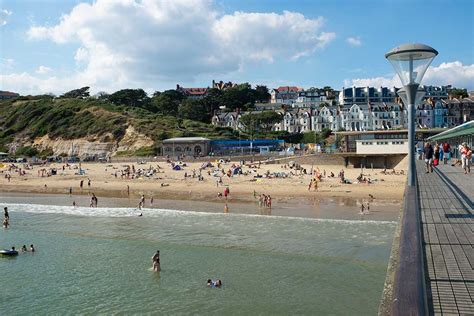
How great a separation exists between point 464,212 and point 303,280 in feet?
21.1

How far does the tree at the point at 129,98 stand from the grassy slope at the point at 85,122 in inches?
421

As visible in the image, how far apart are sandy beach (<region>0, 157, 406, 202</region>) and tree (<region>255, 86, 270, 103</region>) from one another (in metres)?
75.0

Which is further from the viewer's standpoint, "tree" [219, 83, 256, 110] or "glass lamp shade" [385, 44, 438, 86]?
"tree" [219, 83, 256, 110]

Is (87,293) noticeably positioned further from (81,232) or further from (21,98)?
(21,98)

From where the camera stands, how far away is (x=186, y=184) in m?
Answer: 39.6

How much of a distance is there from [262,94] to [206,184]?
9163 centimetres

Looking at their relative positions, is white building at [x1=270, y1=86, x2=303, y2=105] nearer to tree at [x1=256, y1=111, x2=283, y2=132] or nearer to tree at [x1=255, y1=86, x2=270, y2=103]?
tree at [x1=255, y1=86, x2=270, y2=103]

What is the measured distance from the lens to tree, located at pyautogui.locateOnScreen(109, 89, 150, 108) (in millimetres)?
110812

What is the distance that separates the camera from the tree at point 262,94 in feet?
414

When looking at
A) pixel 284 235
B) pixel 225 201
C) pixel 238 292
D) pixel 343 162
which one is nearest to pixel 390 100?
pixel 343 162

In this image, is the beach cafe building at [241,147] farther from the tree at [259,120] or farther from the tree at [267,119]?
the tree at [267,119]

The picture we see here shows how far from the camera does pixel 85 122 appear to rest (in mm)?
88438

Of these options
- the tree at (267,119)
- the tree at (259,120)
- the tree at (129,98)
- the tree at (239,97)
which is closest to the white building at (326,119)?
the tree at (267,119)

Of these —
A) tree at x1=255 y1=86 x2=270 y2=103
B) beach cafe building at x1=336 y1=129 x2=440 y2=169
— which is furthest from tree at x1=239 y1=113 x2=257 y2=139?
beach cafe building at x1=336 y1=129 x2=440 y2=169
